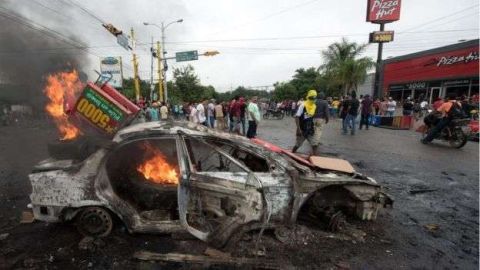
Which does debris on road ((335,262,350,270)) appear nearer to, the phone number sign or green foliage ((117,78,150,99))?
the phone number sign

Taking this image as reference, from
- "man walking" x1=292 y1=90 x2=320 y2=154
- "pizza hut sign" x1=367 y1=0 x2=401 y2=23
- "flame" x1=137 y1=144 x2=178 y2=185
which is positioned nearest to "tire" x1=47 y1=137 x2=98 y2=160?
"flame" x1=137 y1=144 x2=178 y2=185

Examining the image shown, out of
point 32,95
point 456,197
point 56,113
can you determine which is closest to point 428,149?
point 456,197

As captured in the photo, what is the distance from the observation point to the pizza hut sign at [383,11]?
23703 millimetres

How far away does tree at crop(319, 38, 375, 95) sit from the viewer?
2484 cm

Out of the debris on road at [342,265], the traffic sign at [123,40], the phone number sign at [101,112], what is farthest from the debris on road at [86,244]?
the traffic sign at [123,40]

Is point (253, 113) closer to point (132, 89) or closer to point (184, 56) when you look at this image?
point (184, 56)

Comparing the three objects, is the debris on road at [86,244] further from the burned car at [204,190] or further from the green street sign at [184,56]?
the green street sign at [184,56]

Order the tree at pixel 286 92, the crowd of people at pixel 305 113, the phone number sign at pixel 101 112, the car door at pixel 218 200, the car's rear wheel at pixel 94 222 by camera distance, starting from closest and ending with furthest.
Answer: the car door at pixel 218 200 < the car's rear wheel at pixel 94 222 < the phone number sign at pixel 101 112 < the crowd of people at pixel 305 113 < the tree at pixel 286 92

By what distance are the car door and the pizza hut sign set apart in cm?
2535

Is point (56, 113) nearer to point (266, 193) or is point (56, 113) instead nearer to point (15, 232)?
point (15, 232)

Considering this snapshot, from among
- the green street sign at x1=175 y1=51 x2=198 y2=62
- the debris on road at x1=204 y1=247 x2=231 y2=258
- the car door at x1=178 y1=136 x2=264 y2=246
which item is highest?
the green street sign at x1=175 y1=51 x2=198 y2=62

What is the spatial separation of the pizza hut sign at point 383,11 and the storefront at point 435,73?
5054 millimetres

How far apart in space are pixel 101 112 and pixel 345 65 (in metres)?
24.4

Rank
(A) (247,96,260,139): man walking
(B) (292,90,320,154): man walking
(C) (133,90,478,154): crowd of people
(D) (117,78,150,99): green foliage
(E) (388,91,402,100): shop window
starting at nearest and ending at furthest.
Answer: (B) (292,90,320,154): man walking < (C) (133,90,478,154): crowd of people < (A) (247,96,260,139): man walking < (E) (388,91,402,100): shop window < (D) (117,78,150,99): green foliage
